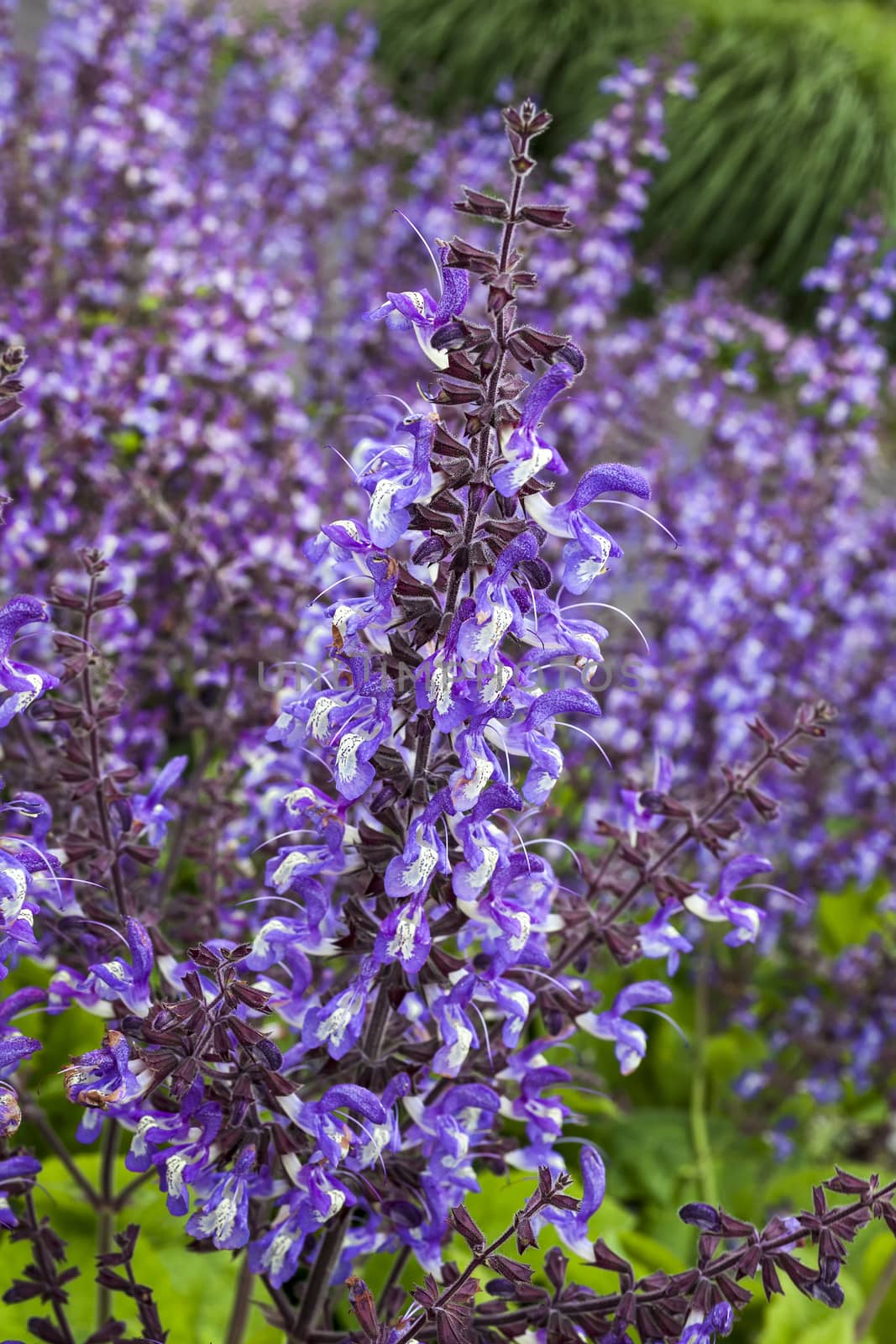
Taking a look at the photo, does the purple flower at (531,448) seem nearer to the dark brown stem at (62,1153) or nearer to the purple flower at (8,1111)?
the purple flower at (8,1111)

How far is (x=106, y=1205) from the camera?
5.91 ft

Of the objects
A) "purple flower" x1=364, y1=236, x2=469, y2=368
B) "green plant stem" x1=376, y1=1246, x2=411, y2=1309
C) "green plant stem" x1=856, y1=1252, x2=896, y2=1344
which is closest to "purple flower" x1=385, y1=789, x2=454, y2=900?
"purple flower" x1=364, y1=236, x2=469, y2=368

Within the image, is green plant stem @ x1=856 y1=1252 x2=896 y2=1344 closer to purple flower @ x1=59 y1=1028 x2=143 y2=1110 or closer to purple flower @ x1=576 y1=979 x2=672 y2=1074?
purple flower @ x1=576 y1=979 x2=672 y2=1074

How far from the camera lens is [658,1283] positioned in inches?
50.8

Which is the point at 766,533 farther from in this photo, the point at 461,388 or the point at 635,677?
the point at 461,388

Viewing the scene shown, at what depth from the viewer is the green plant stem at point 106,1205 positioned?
1.72 meters

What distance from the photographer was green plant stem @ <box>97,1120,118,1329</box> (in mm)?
1716

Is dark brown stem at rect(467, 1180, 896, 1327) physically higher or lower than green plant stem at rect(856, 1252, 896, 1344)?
higher

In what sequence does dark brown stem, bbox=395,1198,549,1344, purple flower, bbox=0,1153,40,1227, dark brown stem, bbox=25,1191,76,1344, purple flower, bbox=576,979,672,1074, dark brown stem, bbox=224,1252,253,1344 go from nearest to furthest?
dark brown stem, bbox=395,1198,549,1344 < purple flower, bbox=0,1153,40,1227 < dark brown stem, bbox=25,1191,76,1344 < purple flower, bbox=576,979,672,1074 < dark brown stem, bbox=224,1252,253,1344

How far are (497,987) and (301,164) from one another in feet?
12.7

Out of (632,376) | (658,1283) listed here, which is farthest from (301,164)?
(658,1283)

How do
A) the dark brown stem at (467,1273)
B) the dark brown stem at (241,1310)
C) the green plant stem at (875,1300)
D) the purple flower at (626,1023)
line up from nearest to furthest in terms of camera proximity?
1. the dark brown stem at (467,1273)
2. the purple flower at (626,1023)
3. the dark brown stem at (241,1310)
4. the green plant stem at (875,1300)

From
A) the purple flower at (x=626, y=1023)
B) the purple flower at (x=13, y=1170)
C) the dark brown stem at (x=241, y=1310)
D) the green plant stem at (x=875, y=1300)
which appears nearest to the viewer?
the purple flower at (x=13, y=1170)

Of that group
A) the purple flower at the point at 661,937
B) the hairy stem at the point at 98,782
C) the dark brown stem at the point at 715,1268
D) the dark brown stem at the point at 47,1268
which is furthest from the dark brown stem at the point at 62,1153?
the purple flower at the point at 661,937
